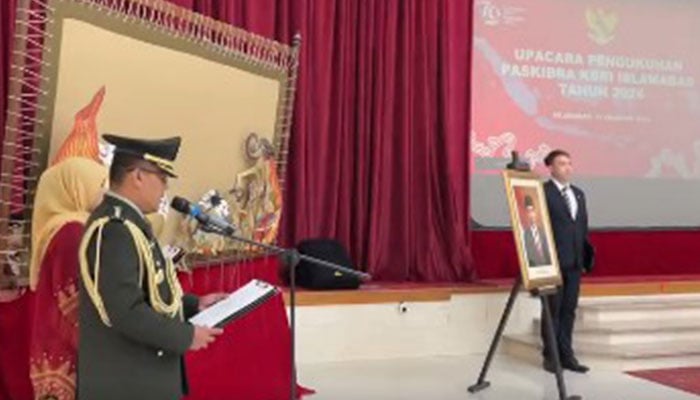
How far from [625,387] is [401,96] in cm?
239

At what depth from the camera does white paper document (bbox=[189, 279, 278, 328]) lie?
89.2 inches

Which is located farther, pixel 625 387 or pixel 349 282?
pixel 349 282

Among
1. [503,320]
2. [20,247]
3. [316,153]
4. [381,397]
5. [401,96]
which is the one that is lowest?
[381,397]

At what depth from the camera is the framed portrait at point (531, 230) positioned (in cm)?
443

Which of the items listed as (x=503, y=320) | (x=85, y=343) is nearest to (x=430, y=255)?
(x=503, y=320)

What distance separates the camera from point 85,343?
2125 mm

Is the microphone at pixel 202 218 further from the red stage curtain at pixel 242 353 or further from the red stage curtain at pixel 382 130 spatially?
the red stage curtain at pixel 382 130

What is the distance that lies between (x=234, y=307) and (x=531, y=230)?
253 centimetres

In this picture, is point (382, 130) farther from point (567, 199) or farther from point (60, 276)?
point (60, 276)

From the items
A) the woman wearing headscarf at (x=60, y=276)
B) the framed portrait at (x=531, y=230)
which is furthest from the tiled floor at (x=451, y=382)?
the woman wearing headscarf at (x=60, y=276)

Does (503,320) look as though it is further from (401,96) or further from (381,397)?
(401,96)

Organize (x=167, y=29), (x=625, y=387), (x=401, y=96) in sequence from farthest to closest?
(x=401, y=96)
(x=625, y=387)
(x=167, y=29)

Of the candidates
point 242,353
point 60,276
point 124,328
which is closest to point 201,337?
point 124,328

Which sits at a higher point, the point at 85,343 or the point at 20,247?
the point at 20,247
